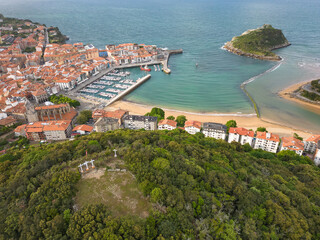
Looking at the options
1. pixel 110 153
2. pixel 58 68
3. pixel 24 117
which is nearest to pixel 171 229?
pixel 110 153

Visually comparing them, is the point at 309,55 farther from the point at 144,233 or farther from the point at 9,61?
the point at 9,61

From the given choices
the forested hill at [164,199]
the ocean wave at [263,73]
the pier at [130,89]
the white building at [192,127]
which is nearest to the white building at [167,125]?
the white building at [192,127]

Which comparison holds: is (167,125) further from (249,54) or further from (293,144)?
(249,54)

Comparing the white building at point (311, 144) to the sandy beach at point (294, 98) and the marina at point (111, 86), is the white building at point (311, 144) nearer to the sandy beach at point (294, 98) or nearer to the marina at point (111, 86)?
the sandy beach at point (294, 98)

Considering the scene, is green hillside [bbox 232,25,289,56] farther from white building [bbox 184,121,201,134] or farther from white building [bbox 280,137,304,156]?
white building [bbox 184,121,201,134]

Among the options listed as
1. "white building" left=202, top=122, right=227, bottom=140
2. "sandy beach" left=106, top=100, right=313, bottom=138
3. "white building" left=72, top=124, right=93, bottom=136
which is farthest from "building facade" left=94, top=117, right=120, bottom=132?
"white building" left=202, top=122, right=227, bottom=140

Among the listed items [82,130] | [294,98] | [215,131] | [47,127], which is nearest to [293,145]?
[215,131]
